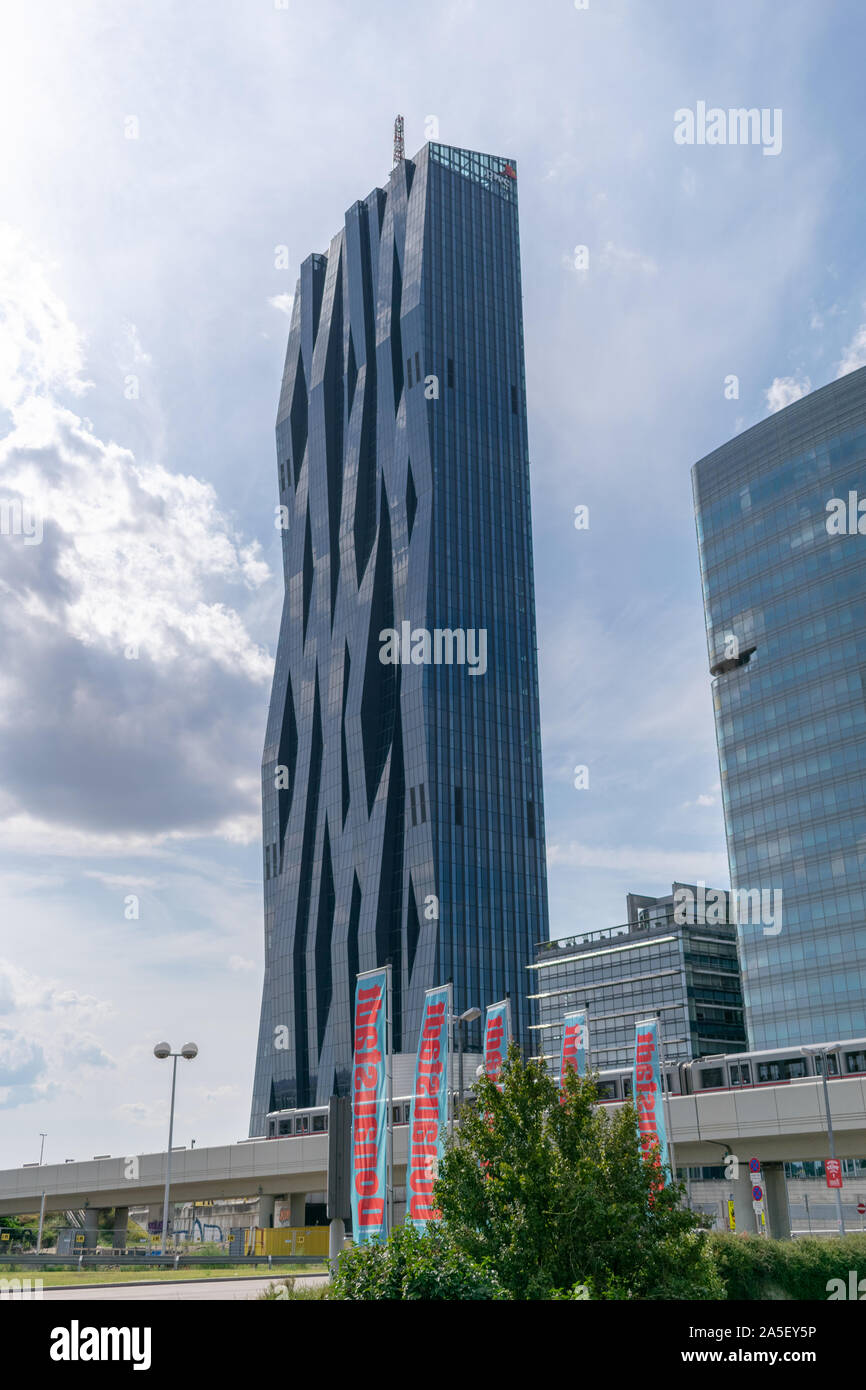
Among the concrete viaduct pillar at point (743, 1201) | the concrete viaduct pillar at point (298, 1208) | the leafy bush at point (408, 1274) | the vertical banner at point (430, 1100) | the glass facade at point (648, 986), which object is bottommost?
the concrete viaduct pillar at point (298, 1208)

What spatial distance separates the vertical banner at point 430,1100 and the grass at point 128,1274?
940 cm

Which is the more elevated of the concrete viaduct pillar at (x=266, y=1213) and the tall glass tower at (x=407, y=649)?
the tall glass tower at (x=407, y=649)

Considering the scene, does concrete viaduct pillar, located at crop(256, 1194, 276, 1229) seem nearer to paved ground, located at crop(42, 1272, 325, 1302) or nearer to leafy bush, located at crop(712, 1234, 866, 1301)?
paved ground, located at crop(42, 1272, 325, 1302)

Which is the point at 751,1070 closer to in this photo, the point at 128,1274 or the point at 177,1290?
the point at 128,1274

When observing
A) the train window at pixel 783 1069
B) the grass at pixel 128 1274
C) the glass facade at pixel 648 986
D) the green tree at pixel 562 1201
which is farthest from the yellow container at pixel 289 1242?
the glass facade at pixel 648 986

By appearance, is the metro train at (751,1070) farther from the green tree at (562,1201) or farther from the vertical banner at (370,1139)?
the green tree at (562,1201)

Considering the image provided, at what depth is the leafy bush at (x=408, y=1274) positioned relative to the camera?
16.7 meters

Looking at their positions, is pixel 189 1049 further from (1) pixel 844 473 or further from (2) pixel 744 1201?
(1) pixel 844 473

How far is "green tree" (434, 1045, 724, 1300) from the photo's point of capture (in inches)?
976

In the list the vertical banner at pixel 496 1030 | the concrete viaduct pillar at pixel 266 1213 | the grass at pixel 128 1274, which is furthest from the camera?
the concrete viaduct pillar at pixel 266 1213

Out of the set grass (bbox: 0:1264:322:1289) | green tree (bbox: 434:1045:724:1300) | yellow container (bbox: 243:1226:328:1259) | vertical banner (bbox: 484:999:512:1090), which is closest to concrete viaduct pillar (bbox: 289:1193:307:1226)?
yellow container (bbox: 243:1226:328:1259)

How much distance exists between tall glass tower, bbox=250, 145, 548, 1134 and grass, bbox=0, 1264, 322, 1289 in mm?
91114
